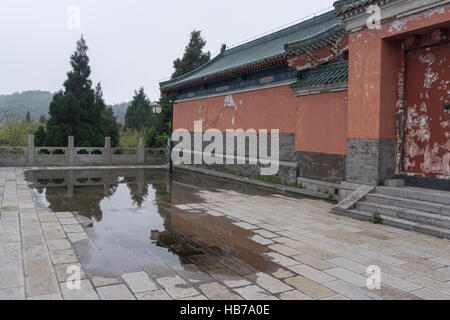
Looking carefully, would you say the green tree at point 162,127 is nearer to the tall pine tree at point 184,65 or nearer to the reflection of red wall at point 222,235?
the tall pine tree at point 184,65

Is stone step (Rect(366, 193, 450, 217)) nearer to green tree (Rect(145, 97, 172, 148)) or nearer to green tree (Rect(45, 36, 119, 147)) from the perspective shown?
green tree (Rect(145, 97, 172, 148))

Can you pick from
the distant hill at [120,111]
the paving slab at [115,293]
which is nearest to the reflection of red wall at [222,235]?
the paving slab at [115,293]

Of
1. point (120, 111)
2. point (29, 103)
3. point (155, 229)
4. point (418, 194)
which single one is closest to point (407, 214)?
point (418, 194)

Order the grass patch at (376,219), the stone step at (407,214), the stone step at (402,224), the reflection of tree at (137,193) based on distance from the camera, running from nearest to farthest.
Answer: the stone step at (402,224), the stone step at (407,214), the grass patch at (376,219), the reflection of tree at (137,193)

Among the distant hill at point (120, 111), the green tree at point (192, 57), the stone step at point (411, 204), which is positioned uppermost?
the distant hill at point (120, 111)

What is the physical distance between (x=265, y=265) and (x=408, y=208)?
362cm

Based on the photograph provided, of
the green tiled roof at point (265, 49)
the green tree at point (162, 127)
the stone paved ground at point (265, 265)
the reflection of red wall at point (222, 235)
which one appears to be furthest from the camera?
the green tree at point (162, 127)

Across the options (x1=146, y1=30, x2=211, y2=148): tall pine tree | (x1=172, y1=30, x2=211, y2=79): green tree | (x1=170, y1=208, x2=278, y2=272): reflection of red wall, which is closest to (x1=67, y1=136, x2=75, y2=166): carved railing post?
(x1=146, y1=30, x2=211, y2=148): tall pine tree

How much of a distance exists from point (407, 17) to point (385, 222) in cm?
385

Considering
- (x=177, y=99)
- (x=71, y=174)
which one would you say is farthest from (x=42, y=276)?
(x=177, y=99)

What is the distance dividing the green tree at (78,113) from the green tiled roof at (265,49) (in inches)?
285

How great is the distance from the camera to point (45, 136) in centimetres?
2173

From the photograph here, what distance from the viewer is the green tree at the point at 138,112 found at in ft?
136
